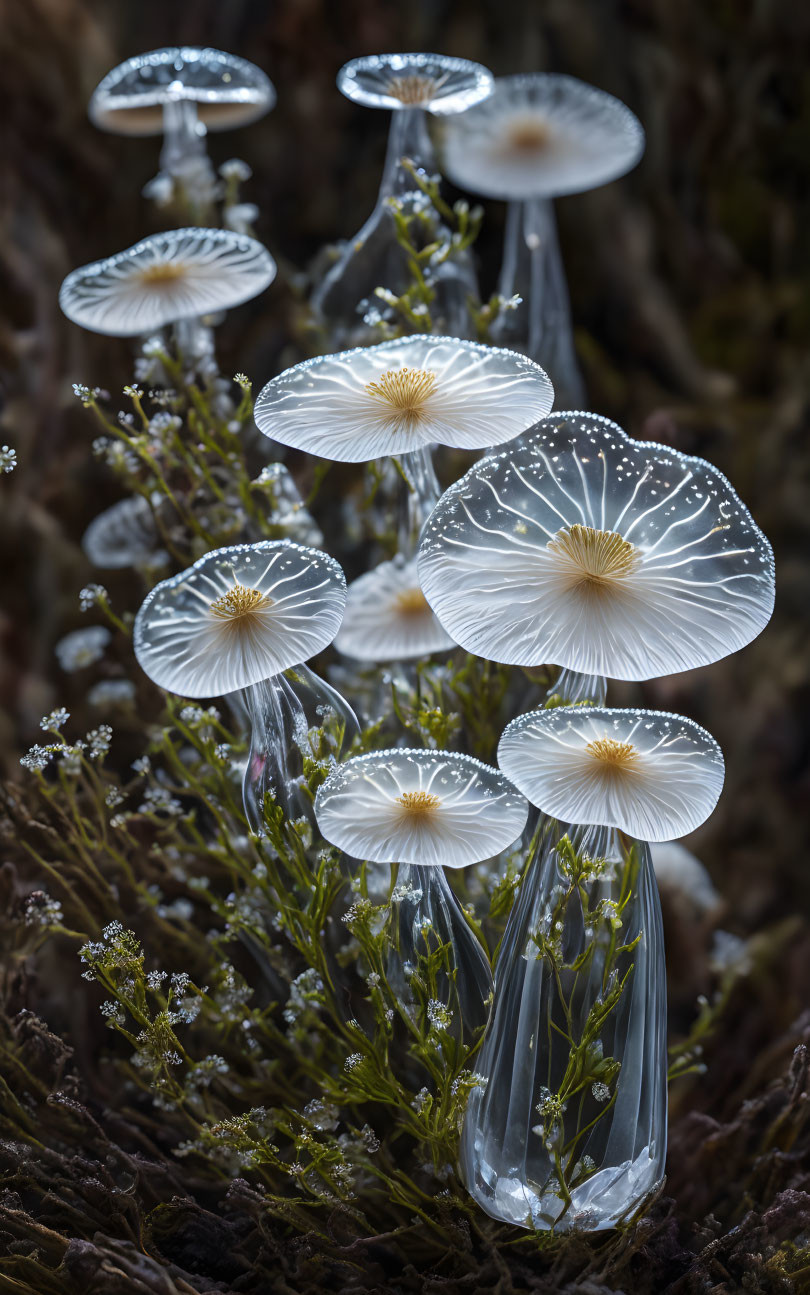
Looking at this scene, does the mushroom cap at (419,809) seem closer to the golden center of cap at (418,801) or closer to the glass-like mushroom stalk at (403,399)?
the golden center of cap at (418,801)

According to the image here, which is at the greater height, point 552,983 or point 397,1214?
point 552,983

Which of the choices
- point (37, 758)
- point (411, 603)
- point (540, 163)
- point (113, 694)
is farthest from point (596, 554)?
point (540, 163)

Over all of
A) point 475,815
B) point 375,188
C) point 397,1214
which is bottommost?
point 397,1214

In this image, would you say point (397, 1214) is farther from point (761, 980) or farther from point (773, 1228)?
point (761, 980)

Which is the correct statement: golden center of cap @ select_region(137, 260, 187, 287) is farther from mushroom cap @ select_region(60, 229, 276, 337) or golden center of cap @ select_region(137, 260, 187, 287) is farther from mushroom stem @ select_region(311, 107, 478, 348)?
mushroom stem @ select_region(311, 107, 478, 348)

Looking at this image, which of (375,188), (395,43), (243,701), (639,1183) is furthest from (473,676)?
(395,43)

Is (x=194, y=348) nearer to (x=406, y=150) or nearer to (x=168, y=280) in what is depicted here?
(x=168, y=280)
